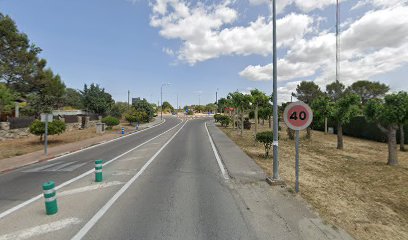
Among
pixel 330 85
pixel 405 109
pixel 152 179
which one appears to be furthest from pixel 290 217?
pixel 330 85

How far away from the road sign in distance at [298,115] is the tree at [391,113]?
8.41m

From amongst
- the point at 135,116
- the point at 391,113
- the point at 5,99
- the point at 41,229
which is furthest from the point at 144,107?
the point at 41,229

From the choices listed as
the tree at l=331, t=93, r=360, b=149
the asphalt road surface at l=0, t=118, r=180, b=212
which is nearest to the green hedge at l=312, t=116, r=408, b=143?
the tree at l=331, t=93, r=360, b=149

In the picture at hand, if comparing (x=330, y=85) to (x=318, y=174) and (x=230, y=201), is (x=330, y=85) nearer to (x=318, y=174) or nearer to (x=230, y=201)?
(x=318, y=174)

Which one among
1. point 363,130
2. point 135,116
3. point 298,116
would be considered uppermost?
point 135,116

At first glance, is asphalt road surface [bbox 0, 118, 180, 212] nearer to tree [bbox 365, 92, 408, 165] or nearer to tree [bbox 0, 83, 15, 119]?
tree [bbox 0, 83, 15, 119]

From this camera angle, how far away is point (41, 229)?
5.31 m

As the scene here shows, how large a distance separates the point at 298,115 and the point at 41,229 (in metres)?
7.14

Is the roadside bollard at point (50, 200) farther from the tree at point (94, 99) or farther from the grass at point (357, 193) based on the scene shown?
the tree at point (94, 99)

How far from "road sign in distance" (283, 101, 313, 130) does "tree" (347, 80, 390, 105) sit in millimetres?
63442

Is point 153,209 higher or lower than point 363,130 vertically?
lower

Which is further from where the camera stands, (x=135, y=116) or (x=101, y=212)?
(x=135, y=116)

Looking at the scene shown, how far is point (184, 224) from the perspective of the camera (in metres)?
5.54

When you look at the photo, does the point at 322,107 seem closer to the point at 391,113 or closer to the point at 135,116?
the point at 391,113
